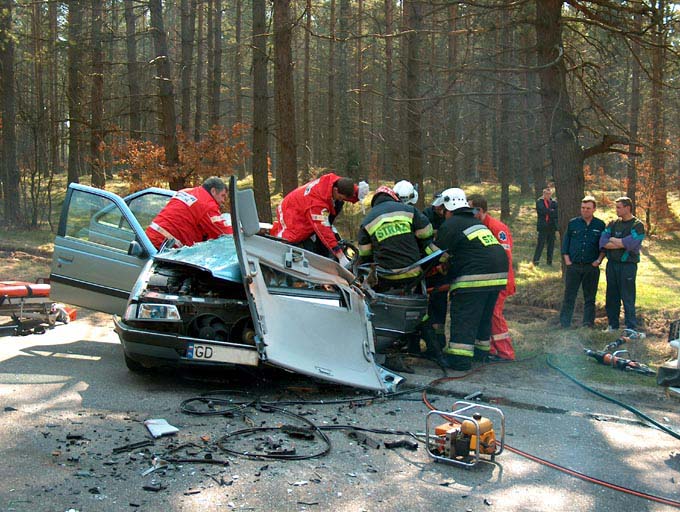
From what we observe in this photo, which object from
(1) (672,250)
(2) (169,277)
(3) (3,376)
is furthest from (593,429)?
(1) (672,250)

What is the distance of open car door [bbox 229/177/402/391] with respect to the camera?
6.32 m

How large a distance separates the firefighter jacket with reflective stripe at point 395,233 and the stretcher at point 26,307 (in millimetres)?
4106

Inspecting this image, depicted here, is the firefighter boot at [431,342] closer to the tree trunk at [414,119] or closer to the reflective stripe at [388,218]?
the reflective stripe at [388,218]

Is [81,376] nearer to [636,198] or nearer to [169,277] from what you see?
[169,277]

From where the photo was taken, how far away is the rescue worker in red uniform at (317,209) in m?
8.97

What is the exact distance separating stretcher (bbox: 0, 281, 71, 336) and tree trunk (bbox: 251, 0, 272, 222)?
6.68 meters

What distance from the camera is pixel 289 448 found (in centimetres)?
517

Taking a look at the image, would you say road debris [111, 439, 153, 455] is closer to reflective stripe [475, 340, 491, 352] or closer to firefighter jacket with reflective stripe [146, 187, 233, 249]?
firefighter jacket with reflective stripe [146, 187, 233, 249]

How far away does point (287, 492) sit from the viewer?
438cm

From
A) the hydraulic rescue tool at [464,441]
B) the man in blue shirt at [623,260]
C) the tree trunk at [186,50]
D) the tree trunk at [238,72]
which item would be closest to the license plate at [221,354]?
the hydraulic rescue tool at [464,441]

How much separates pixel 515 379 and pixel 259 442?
11.9ft

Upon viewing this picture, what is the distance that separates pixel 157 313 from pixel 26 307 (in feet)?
11.9

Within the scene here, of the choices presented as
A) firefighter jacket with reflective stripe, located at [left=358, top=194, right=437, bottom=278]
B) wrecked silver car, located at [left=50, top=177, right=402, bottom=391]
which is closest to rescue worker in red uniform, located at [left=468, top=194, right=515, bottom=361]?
firefighter jacket with reflective stripe, located at [left=358, top=194, right=437, bottom=278]

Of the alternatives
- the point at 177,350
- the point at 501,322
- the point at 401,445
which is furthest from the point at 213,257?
the point at 501,322
